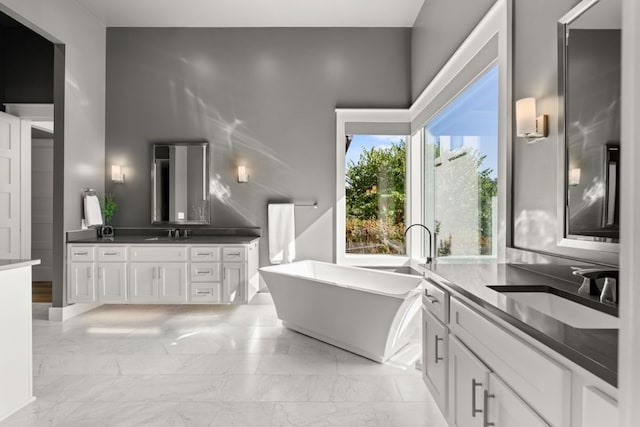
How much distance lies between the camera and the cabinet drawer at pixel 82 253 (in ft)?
15.5

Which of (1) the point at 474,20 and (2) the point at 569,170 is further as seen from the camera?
(1) the point at 474,20

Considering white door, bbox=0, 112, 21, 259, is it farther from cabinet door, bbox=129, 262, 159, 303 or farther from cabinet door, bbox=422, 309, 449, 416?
cabinet door, bbox=422, 309, 449, 416

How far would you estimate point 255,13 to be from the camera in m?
5.11

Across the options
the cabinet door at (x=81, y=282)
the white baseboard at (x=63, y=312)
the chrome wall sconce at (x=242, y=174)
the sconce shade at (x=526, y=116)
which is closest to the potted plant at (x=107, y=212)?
the cabinet door at (x=81, y=282)

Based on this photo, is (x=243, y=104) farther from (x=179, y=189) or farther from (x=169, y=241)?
(x=169, y=241)

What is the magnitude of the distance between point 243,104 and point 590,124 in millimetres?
4338

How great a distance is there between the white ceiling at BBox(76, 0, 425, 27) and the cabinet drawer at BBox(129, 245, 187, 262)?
270 centimetres

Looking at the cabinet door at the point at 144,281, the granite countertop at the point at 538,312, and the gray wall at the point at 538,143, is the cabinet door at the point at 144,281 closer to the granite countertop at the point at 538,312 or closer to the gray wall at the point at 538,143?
the granite countertop at the point at 538,312

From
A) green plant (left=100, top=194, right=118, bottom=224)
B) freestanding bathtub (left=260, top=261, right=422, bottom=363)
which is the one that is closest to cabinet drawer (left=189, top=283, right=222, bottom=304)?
freestanding bathtub (left=260, top=261, right=422, bottom=363)

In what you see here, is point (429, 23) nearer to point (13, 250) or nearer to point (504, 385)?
point (504, 385)

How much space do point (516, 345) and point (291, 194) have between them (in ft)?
14.2

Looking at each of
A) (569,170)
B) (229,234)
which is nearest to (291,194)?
(229,234)

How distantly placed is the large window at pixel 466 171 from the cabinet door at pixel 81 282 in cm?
374

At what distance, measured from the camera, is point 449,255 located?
172 inches
